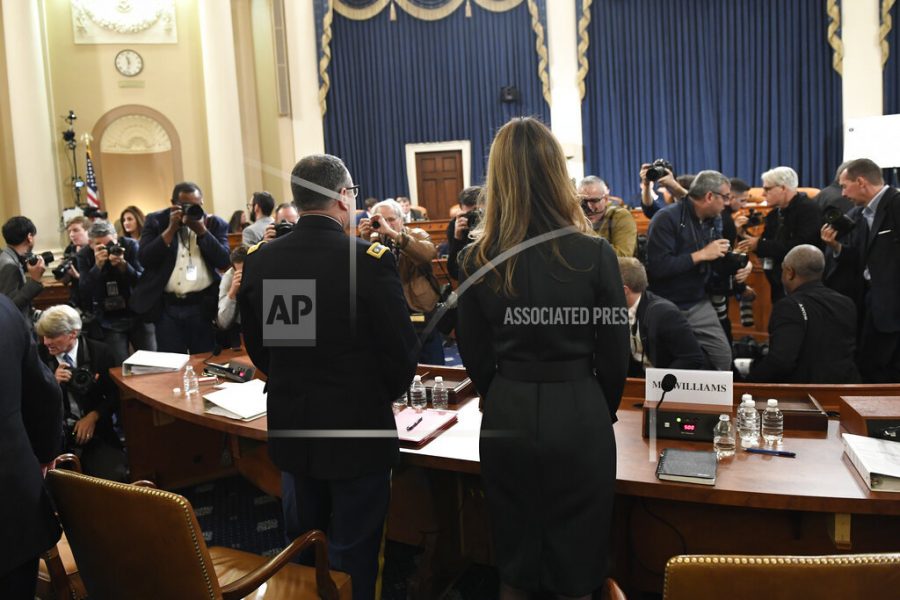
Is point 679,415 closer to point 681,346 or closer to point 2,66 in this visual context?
point 681,346

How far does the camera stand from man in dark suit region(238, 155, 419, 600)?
5.91ft

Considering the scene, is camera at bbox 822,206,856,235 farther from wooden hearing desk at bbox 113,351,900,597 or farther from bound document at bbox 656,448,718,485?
bound document at bbox 656,448,718,485

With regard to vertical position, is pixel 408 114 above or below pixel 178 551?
above

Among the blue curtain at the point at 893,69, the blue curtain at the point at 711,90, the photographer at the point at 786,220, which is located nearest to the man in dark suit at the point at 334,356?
the photographer at the point at 786,220

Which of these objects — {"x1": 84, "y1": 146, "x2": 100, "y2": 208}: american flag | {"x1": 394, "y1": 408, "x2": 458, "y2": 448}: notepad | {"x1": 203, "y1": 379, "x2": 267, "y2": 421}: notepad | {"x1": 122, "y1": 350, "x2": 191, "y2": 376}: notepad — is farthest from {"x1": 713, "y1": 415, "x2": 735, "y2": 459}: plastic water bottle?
{"x1": 84, "y1": 146, "x2": 100, "y2": 208}: american flag

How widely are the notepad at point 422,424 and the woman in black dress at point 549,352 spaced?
0.51 meters

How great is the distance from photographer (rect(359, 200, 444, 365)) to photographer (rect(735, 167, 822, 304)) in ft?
6.27

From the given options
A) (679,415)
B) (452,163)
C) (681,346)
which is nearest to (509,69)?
(452,163)

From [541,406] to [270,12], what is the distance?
965 cm

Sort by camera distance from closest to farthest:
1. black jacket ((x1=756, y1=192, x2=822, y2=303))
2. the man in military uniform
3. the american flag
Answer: the man in military uniform → black jacket ((x1=756, y1=192, x2=822, y2=303)) → the american flag

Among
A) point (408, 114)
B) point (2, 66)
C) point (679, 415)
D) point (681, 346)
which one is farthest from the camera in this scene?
point (408, 114)

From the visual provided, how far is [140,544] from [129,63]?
9.71 meters

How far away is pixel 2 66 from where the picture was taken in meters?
8.77

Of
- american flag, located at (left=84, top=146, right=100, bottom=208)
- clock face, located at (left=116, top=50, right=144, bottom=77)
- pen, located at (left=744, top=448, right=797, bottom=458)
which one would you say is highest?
clock face, located at (left=116, top=50, right=144, bottom=77)
